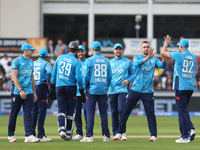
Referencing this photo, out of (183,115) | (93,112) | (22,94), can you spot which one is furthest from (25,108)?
(183,115)

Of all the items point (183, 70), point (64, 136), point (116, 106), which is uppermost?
point (183, 70)

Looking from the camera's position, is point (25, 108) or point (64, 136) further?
point (64, 136)

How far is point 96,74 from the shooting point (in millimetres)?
12297

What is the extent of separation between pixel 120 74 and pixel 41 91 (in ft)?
7.06

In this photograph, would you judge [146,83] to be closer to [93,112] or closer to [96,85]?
[96,85]

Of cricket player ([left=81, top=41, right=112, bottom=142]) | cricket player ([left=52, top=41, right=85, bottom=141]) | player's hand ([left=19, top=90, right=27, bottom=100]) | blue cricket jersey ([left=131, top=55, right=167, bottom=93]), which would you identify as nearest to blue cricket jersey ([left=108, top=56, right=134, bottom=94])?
blue cricket jersey ([left=131, top=55, right=167, bottom=93])

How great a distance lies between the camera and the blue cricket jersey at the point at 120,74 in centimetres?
1332

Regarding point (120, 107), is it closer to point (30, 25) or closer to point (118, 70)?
point (118, 70)

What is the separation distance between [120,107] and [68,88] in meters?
1.66

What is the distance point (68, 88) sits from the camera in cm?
1229

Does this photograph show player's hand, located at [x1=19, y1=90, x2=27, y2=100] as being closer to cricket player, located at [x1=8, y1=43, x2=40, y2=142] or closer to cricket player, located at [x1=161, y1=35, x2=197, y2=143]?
cricket player, located at [x1=8, y1=43, x2=40, y2=142]

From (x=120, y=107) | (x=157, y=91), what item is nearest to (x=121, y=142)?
(x=120, y=107)

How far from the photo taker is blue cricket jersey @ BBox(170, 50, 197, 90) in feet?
39.4

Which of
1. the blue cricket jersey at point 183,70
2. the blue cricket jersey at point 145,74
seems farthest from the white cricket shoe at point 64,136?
the blue cricket jersey at point 183,70
